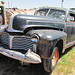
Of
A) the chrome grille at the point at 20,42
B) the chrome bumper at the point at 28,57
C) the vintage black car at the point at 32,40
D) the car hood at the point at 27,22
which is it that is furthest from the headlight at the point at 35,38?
the car hood at the point at 27,22

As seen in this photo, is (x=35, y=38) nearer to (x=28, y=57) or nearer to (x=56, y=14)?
(x=28, y=57)

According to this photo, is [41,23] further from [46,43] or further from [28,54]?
[28,54]

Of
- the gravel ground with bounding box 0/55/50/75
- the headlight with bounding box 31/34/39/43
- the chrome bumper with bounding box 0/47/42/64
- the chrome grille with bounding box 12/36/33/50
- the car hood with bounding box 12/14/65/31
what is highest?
the car hood with bounding box 12/14/65/31

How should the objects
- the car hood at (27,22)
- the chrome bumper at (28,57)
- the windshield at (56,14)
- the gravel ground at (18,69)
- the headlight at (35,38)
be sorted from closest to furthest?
the chrome bumper at (28,57) → the headlight at (35,38) → the car hood at (27,22) → the gravel ground at (18,69) → the windshield at (56,14)

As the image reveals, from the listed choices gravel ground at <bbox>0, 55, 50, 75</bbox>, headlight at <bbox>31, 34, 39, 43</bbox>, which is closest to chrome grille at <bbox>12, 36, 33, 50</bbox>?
headlight at <bbox>31, 34, 39, 43</bbox>

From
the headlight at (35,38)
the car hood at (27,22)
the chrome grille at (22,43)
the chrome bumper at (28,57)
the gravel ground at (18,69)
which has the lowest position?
the gravel ground at (18,69)

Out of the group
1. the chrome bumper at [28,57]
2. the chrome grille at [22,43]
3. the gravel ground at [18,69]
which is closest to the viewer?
the chrome bumper at [28,57]

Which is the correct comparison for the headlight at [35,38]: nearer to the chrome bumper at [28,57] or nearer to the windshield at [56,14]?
the chrome bumper at [28,57]

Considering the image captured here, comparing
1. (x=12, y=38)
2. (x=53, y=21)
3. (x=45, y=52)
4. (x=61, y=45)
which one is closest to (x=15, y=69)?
(x=12, y=38)

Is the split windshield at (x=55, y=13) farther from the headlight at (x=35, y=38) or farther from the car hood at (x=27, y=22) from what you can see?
the headlight at (x=35, y=38)

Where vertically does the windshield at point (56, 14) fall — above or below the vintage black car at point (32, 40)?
above

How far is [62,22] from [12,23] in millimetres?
1650

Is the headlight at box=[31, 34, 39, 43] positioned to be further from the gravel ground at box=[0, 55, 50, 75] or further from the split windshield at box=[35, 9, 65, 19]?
the split windshield at box=[35, 9, 65, 19]

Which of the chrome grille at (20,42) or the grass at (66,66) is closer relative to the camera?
the chrome grille at (20,42)
